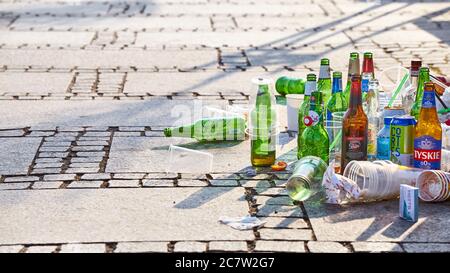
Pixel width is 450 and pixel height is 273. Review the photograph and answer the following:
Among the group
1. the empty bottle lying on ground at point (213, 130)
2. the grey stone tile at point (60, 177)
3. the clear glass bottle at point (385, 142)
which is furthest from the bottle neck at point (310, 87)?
the grey stone tile at point (60, 177)

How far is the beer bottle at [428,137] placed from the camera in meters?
5.36

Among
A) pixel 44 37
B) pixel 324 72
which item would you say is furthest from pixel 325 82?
pixel 44 37

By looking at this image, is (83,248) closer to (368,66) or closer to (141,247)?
(141,247)

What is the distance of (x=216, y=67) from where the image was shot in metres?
9.30

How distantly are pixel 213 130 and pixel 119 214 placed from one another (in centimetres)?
159

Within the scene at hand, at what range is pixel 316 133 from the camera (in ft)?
18.9

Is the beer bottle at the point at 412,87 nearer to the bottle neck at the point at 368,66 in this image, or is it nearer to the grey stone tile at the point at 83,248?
the bottle neck at the point at 368,66

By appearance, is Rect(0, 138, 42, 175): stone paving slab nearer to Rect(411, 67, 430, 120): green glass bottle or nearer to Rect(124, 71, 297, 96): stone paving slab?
Rect(124, 71, 297, 96): stone paving slab

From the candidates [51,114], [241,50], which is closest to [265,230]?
[51,114]

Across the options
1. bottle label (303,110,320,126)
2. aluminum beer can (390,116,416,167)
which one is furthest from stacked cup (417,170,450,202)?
bottle label (303,110,320,126)

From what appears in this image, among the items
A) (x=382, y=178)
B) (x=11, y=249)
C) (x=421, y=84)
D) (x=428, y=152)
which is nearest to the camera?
(x=11, y=249)

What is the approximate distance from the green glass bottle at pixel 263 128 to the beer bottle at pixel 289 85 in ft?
5.55

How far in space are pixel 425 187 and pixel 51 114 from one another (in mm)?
3272
